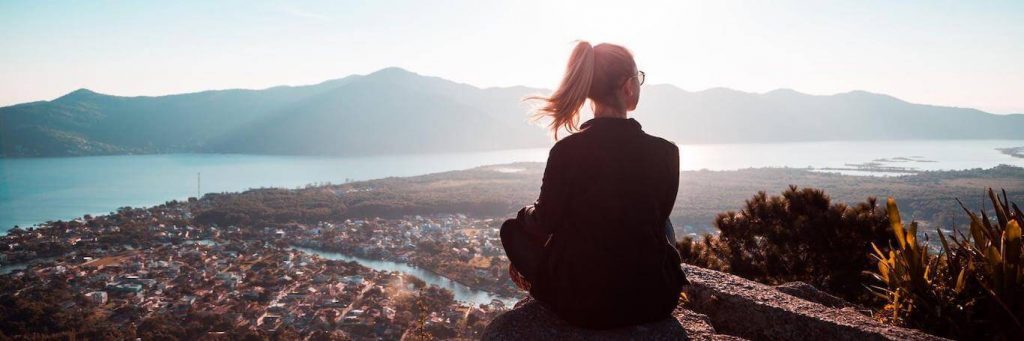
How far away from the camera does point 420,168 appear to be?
14000 cm

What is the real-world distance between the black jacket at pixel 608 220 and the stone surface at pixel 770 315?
128 centimetres

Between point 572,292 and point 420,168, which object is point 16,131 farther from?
point 572,292

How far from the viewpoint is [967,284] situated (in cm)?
315

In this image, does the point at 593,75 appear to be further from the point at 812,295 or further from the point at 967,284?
the point at 812,295

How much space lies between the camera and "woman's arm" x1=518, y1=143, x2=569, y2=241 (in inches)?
95.0

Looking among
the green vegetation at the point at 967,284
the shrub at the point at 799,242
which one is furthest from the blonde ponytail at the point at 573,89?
the shrub at the point at 799,242

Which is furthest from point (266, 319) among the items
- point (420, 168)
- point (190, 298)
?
point (420, 168)

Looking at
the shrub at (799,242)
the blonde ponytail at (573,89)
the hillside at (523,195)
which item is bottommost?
the hillside at (523,195)

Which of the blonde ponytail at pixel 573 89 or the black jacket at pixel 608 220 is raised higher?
the blonde ponytail at pixel 573 89

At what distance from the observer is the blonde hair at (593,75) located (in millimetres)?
2521

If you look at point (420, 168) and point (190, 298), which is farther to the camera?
point (420, 168)

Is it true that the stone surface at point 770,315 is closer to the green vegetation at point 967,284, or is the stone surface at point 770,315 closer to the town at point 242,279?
the green vegetation at point 967,284

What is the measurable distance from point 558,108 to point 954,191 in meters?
74.1

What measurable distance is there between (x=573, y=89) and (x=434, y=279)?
3731 cm
